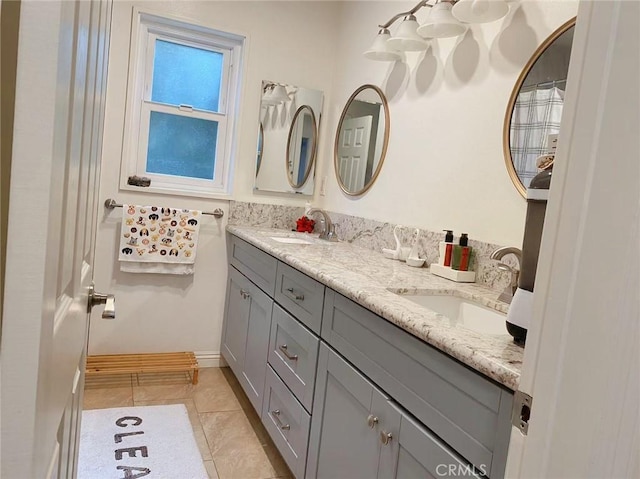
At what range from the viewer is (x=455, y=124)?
2.02 metres

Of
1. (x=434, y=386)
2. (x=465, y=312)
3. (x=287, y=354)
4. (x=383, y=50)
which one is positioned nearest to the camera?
(x=434, y=386)

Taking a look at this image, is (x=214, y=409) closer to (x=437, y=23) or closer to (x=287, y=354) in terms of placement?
(x=287, y=354)

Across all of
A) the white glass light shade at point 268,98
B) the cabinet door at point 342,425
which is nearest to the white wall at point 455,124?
the white glass light shade at point 268,98

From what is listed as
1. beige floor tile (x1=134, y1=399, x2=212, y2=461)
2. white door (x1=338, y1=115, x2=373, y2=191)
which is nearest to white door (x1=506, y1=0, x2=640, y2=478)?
beige floor tile (x1=134, y1=399, x2=212, y2=461)

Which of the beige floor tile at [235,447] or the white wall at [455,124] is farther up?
the white wall at [455,124]

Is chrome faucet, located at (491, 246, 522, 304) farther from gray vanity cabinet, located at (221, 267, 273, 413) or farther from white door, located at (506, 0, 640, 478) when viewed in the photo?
gray vanity cabinet, located at (221, 267, 273, 413)

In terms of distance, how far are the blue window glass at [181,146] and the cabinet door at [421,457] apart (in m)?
2.27

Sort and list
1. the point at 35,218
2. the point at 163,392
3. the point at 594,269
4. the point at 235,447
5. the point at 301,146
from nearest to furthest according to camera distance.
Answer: the point at 35,218
the point at 594,269
the point at 235,447
the point at 163,392
the point at 301,146

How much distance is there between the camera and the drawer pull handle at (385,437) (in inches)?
46.3

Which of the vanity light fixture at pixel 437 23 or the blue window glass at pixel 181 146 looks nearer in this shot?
the vanity light fixture at pixel 437 23

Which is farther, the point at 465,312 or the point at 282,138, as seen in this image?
the point at 282,138

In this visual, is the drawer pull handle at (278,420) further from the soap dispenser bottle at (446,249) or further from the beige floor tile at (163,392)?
the soap dispenser bottle at (446,249)

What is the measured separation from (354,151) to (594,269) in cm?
237

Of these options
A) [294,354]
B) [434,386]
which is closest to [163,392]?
[294,354]
